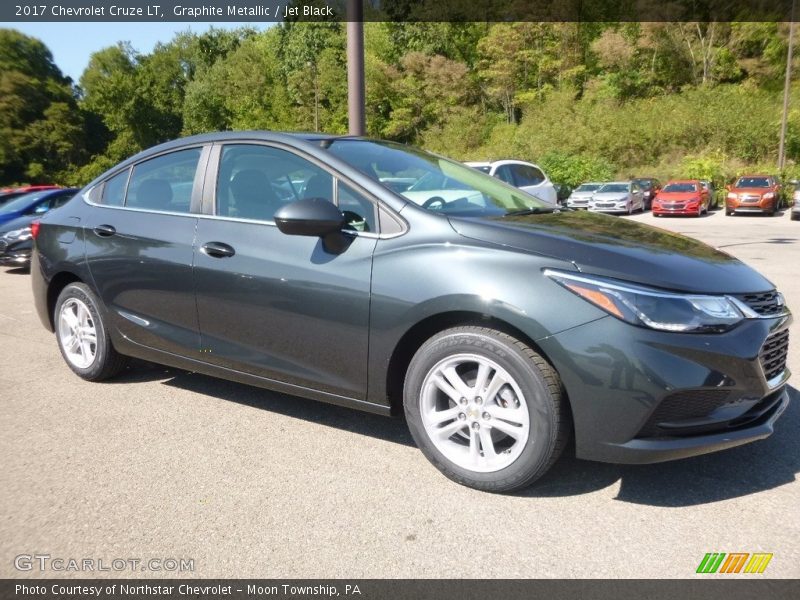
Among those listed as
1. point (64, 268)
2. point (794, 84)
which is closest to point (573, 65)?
point (794, 84)

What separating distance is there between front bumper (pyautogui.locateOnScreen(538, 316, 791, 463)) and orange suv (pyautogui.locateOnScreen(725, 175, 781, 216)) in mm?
25939

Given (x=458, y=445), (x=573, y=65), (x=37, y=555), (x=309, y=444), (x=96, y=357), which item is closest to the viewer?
(x=37, y=555)

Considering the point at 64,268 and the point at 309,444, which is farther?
the point at 64,268

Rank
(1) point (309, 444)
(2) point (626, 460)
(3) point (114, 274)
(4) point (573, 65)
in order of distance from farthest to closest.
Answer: (4) point (573, 65), (3) point (114, 274), (1) point (309, 444), (2) point (626, 460)

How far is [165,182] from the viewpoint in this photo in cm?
417

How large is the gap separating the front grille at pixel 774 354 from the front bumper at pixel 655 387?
0.03 metres

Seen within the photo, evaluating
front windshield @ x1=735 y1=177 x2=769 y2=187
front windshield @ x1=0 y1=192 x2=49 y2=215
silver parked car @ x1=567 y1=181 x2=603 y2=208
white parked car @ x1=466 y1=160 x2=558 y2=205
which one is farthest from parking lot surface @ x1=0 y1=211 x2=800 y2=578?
front windshield @ x1=735 y1=177 x2=769 y2=187

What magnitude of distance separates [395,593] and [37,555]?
1355mm

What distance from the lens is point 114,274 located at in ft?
13.7

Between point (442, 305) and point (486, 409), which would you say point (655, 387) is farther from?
point (442, 305)

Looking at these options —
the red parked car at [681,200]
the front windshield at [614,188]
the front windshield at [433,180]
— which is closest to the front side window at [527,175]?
the front windshield at [433,180]

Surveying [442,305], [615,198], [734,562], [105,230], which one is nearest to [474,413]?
[442,305]

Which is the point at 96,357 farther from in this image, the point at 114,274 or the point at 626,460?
the point at 626,460

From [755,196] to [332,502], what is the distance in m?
27.0
